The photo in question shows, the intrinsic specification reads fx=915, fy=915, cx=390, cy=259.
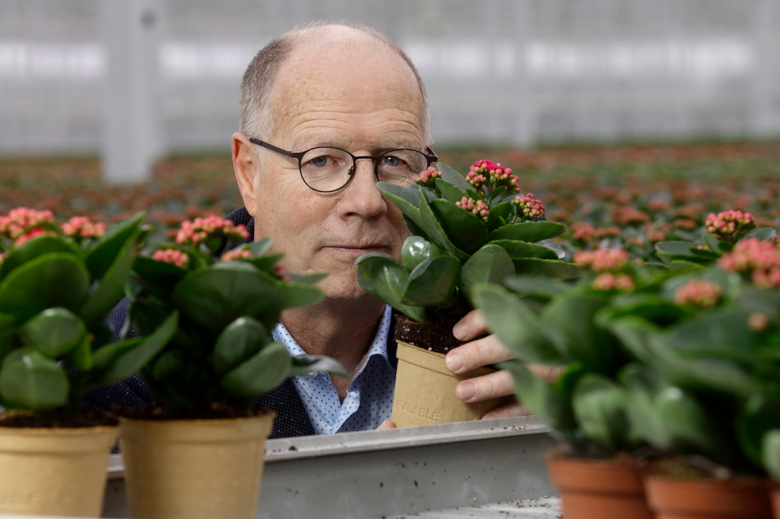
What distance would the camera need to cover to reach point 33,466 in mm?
1081

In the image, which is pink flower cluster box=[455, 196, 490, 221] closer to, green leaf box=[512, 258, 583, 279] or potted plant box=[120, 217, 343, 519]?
green leaf box=[512, 258, 583, 279]

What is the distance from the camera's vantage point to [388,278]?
1752mm

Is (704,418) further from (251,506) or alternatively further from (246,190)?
(246,190)

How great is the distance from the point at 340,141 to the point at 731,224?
0.91m

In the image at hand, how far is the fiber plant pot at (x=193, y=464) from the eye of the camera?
3.74 feet

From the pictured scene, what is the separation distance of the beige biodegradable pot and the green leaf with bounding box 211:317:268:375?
669 mm

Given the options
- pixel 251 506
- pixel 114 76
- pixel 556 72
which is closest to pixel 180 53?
pixel 556 72

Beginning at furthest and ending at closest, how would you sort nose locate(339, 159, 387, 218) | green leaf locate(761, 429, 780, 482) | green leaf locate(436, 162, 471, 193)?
nose locate(339, 159, 387, 218) < green leaf locate(436, 162, 471, 193) < green leaf locate(761, 429, 780, 482)

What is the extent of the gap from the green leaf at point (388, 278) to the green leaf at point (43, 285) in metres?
0.75

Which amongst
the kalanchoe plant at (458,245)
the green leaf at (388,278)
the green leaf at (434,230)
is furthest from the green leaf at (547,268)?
the green leaf at (388,278)

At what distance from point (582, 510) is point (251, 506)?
1.45 ft

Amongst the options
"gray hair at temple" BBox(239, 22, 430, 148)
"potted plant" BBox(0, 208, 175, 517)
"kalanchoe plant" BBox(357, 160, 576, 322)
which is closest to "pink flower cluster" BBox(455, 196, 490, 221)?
"kalanchoe plant" BBox(357, 160, 576, 322)

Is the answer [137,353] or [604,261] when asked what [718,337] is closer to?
[604,261]

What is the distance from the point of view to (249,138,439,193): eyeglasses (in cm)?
213
